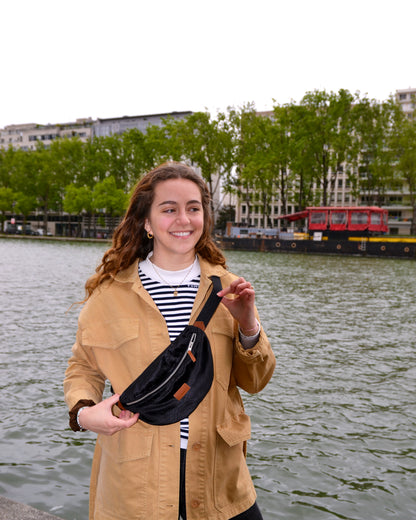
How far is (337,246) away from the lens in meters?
46.1

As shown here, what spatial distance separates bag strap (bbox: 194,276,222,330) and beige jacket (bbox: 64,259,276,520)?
0.04m

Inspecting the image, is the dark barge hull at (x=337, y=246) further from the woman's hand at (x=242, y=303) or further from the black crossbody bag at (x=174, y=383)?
the black crossbody bag at (x=174, y=383)

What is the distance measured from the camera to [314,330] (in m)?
12.5

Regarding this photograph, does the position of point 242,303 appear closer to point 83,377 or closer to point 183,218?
point 183,218

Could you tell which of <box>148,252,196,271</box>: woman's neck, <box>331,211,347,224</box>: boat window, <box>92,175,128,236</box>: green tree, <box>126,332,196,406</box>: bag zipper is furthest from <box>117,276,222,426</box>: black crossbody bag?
<box>92,175,128,236</box>: green tree

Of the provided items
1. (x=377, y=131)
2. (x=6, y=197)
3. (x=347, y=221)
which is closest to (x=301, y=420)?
(x=347, y=221)

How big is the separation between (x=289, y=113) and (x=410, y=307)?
45.4 m

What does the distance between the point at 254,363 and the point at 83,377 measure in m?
0.67

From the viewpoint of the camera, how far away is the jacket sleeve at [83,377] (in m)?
1.99

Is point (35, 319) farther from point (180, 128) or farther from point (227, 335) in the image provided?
point (180, 128)

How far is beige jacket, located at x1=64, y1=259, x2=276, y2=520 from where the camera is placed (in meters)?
1.87

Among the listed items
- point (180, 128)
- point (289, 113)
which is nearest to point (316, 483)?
point (289, 113)

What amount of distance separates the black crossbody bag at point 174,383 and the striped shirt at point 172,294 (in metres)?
0.12

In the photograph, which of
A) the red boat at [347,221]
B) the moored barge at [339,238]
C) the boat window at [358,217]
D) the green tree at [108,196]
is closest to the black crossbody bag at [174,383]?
the moored barge at [339,238]
